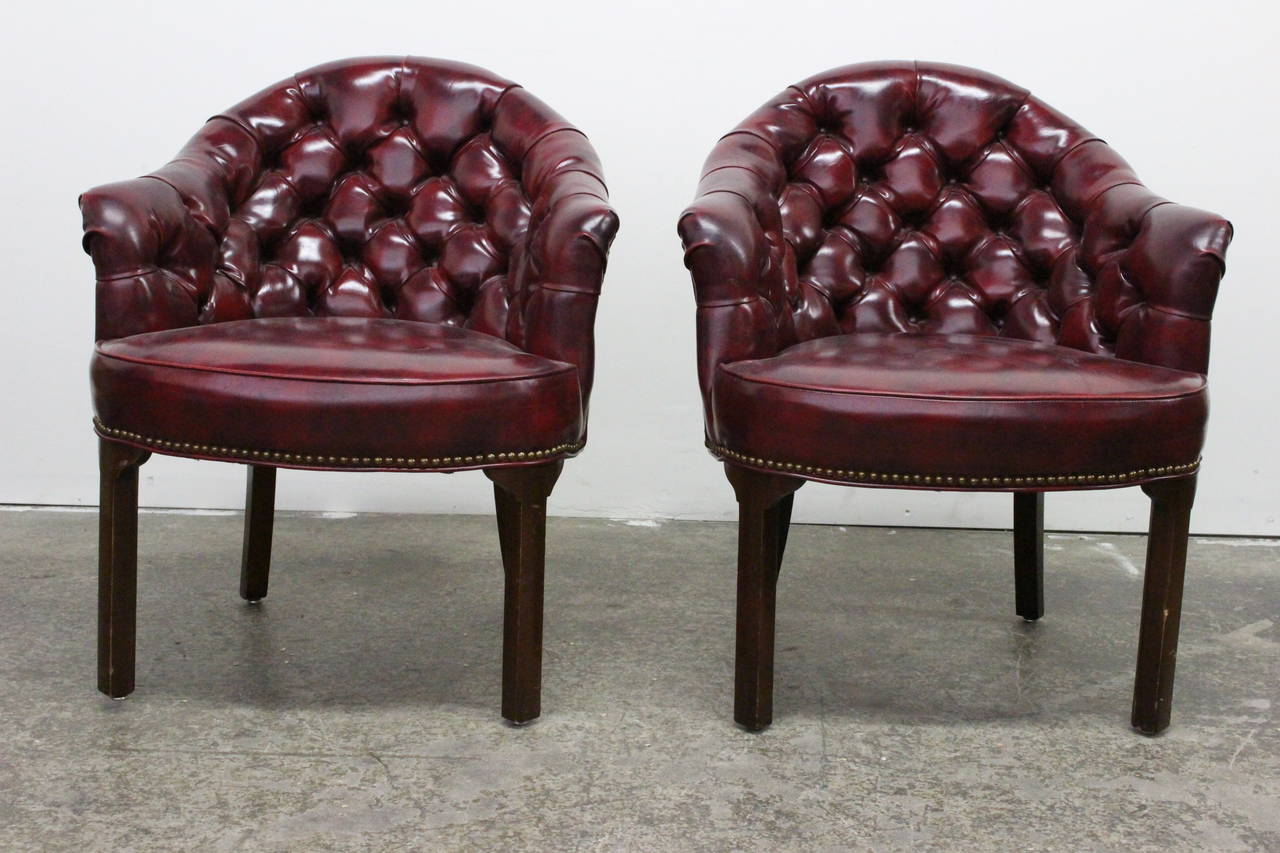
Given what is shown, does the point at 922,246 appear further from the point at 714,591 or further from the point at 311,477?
the point at 311,477

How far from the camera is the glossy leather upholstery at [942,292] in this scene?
1848mm

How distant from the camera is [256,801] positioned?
1734 mm

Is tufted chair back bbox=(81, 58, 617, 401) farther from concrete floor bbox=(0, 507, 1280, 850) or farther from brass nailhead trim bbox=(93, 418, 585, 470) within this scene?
concrete floor bbox=(0, 507, 1280, 850)

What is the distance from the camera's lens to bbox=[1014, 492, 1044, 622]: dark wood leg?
2.51m

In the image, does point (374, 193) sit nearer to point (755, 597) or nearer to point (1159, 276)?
point (755, 597)

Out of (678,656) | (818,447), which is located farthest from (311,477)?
(818,447)

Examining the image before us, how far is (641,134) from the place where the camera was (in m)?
3.15

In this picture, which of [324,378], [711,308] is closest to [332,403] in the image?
[324,378]

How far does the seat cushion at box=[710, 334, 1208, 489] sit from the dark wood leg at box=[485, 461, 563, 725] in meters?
0.30

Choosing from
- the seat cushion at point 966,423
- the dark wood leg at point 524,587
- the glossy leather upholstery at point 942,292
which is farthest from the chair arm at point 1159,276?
the dark wood leg at point 524,587

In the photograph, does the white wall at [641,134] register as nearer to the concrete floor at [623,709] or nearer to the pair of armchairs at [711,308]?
the concrete floor at [623,709]

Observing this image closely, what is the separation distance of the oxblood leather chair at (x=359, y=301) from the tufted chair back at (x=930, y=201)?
0.40 meters

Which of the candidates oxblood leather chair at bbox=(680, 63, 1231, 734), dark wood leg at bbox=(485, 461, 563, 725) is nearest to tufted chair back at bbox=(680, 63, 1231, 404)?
oxblood leather chair at bbox=(680, 63, 1231, 734)

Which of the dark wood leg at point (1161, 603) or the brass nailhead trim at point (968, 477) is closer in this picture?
the brass nailhead trim at point (968, 477)
